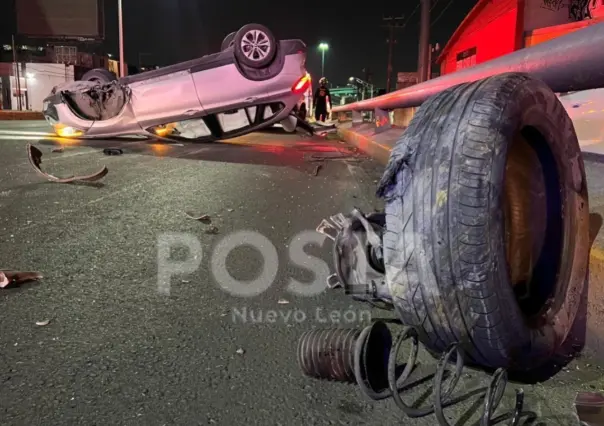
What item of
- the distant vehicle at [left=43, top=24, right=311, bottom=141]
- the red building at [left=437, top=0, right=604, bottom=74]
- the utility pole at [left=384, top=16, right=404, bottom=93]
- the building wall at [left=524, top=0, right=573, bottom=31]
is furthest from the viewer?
the utility pole at [left=384, top=16, right=404, bottom=93]

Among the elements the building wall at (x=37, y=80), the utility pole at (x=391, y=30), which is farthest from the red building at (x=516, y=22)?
the building wall at (x=37, y=80)

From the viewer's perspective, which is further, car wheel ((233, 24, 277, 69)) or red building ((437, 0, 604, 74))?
red building ((437, 0, 604, 74))

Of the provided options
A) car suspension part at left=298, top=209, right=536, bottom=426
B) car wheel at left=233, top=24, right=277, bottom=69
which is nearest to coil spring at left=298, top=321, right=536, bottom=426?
car suspension part at left=298, top=209, right=536, bottom=426

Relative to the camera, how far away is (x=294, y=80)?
9.12m

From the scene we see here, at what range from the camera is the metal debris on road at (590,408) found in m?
1.64

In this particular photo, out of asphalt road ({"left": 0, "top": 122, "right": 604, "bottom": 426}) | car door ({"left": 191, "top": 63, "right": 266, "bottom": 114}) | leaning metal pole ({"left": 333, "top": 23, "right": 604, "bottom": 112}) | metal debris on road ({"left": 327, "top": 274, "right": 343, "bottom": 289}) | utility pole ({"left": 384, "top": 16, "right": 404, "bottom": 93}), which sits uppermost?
utility pole ({"left": 384, "top": 16, "right": 404, "bottom": 93})

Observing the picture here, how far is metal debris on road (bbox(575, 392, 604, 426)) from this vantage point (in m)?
1.64

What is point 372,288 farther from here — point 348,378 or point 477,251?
point 477,251

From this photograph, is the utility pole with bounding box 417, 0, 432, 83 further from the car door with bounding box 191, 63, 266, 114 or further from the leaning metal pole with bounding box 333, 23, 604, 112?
the leaning metal pole with bounding box 333, 23, 604, 112

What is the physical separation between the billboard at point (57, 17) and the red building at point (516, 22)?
3959 cm

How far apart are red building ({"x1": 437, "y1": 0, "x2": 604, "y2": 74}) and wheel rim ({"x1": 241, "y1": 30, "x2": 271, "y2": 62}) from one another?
5.73m

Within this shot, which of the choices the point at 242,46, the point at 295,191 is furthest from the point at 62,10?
the point at 295,191

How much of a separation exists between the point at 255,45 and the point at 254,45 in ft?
0.06

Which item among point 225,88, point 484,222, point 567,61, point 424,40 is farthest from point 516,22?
point 484,222
